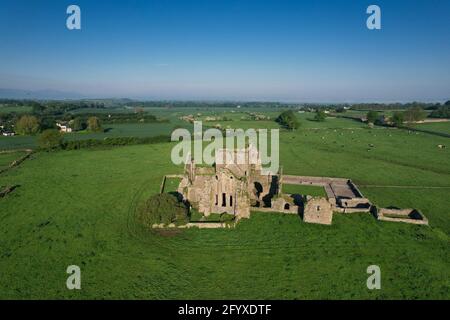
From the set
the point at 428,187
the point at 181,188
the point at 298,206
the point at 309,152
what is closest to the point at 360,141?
the point at 309,152

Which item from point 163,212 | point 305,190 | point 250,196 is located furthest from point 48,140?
point 305,190

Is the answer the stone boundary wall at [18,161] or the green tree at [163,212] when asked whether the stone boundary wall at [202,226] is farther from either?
the stone boundary wall at [18,161]

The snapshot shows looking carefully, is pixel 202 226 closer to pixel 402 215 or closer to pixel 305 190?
pixel 305 190

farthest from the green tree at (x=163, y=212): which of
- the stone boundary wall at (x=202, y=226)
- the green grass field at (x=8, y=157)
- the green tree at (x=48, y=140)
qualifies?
the green tree at (x=48, y=140)

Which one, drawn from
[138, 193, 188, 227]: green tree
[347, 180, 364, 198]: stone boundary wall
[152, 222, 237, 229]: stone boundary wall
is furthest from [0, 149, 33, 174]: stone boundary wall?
[347, 180, 364, 198]: stone boundary wall
